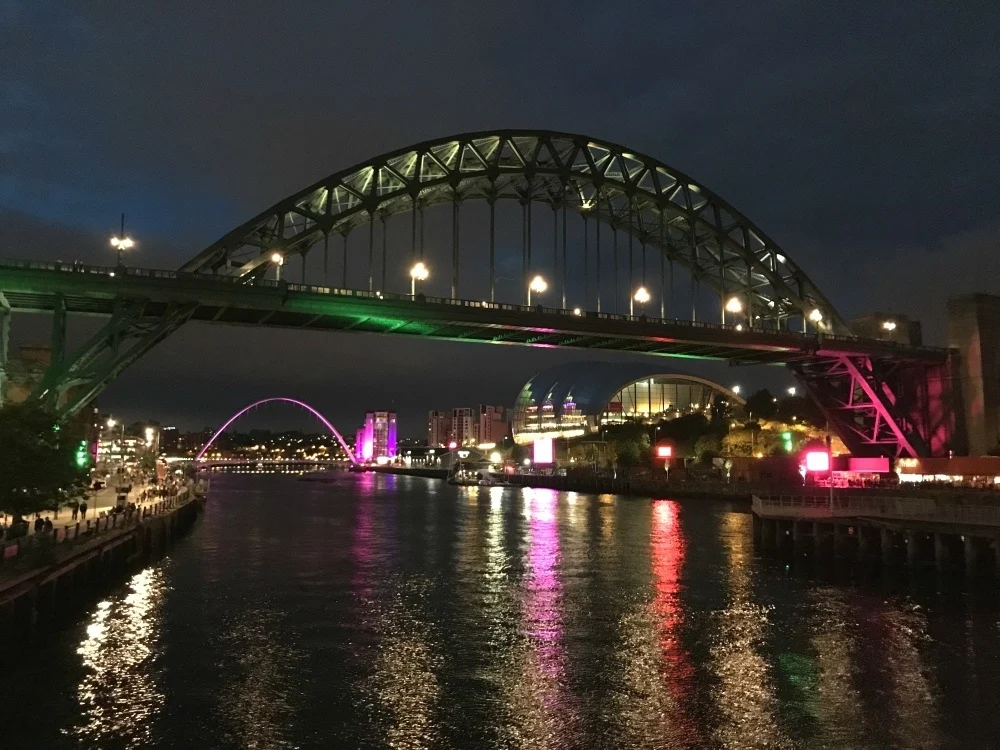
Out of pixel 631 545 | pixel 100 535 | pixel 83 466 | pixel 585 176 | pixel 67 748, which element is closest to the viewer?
pixel 67 748

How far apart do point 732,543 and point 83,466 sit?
30788mm

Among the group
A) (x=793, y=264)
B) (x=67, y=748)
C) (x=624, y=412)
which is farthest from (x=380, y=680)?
(x=624, y=412)

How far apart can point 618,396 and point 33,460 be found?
13636cm

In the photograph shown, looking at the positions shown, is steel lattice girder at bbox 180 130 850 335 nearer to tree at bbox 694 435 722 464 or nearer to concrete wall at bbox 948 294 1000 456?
concrete wall at bbox 948 294 1000 456

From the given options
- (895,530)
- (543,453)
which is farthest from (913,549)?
(543,453)

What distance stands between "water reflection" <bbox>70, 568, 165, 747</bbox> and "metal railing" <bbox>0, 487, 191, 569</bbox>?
2743 millimetres

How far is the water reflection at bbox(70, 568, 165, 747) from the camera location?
14805 mm

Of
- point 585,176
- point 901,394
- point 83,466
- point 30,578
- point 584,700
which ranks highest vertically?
point 585,176

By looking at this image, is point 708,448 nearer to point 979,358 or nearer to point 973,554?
point 979,358

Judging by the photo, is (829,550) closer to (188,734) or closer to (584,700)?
→ (584,700)

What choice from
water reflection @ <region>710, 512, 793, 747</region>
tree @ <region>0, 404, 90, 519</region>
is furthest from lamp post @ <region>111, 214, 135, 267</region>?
water reflection @ <region>710, 512, 793, 747</region>

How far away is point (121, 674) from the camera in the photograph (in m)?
18.4

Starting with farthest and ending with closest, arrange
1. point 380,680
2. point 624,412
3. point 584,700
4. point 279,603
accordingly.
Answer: point 624,412 → point 279,603 → point 380,680 → point 584,700

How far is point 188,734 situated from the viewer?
14586mm
